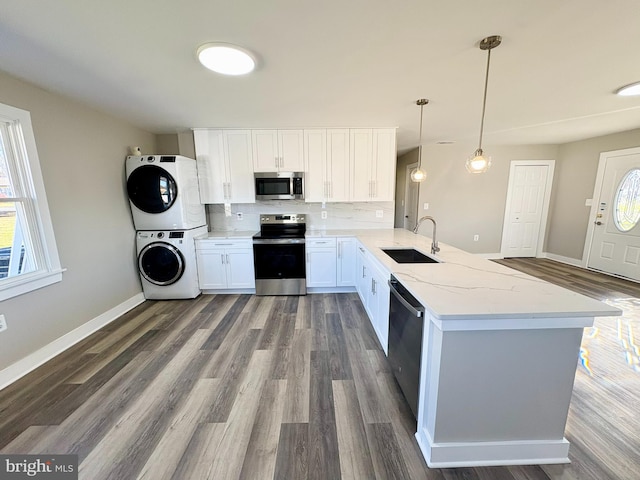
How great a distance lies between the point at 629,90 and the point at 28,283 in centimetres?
557

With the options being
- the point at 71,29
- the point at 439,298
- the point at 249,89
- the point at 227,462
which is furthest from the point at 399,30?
the point at 227,462

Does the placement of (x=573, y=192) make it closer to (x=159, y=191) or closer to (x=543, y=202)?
(x=543, y=202)

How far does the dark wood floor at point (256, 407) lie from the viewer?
4.25 feet

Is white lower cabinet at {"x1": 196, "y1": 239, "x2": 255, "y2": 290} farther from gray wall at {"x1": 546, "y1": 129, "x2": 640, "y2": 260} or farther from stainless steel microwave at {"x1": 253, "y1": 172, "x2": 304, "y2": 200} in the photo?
gray wall at {"x1": 546, "y1": 129, "x2": 640, "y2": 260}

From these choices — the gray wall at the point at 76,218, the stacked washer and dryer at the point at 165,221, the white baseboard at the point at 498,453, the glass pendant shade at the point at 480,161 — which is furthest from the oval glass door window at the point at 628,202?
the gray wall at the point at 76,218

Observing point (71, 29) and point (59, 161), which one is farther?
point (59, 161)

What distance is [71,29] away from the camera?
55.1 inches

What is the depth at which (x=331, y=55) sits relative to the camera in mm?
1668

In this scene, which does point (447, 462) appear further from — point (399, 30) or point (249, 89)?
point (249, 89)

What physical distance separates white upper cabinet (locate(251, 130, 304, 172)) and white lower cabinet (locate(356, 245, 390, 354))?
1622 mm

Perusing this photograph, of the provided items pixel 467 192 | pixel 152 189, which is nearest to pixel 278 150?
pixel 152 189

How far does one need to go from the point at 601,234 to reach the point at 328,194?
493cm

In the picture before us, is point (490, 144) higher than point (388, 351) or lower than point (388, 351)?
higher

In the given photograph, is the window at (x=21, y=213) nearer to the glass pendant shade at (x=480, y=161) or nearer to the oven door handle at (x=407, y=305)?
the oven door handle at (x=407, y=305)
